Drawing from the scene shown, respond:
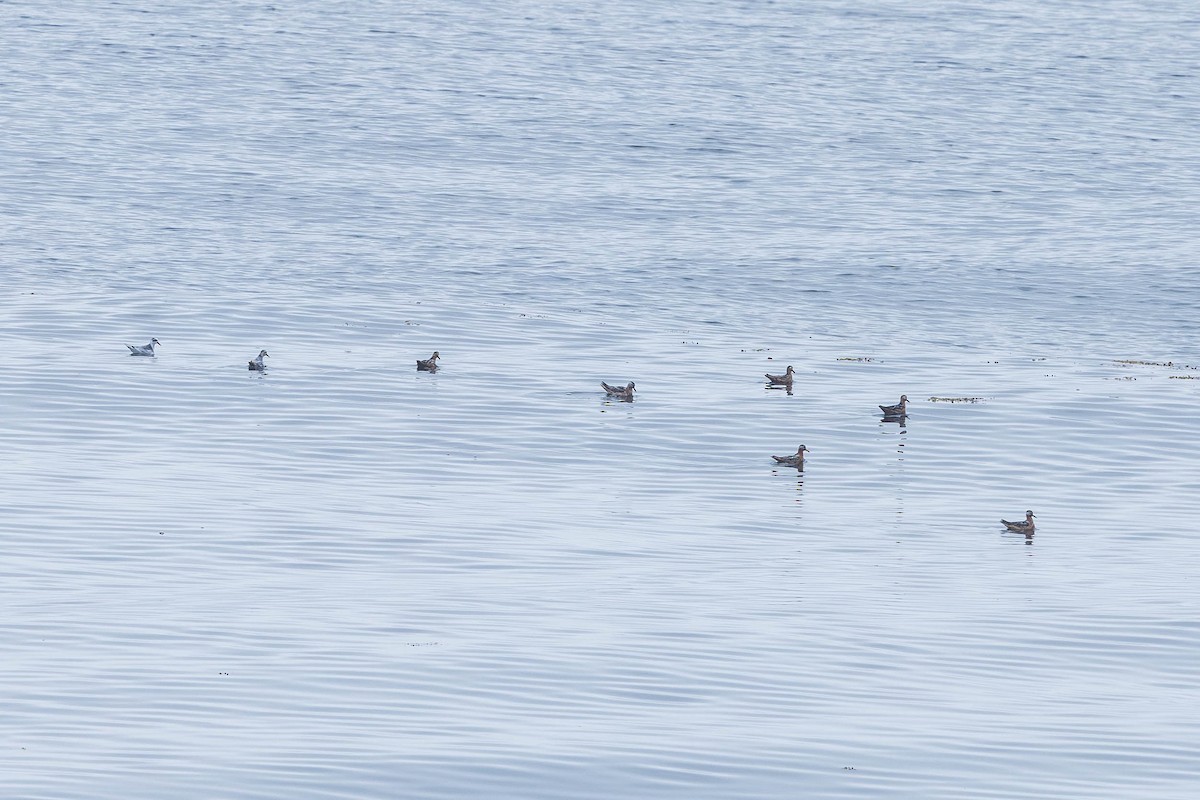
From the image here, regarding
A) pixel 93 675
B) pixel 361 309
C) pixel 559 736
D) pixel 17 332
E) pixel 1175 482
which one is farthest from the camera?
pixel 361 309

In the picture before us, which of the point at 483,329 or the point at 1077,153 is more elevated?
the point at 1077,153

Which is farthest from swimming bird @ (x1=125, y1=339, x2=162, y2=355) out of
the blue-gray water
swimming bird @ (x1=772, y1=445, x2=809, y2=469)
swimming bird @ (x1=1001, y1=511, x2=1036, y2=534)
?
swimming bird @ (x1=1001, y1=511, x2=1036, y2=534)

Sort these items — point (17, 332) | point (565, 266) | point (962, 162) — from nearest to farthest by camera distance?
1. point (17, 332)
2. point (565, 266)
3. point (962, 162)

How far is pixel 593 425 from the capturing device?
1592 inches

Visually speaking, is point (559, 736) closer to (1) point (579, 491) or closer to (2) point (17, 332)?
(1) point (579, 491)

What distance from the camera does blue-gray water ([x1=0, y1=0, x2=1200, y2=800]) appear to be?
851 inches

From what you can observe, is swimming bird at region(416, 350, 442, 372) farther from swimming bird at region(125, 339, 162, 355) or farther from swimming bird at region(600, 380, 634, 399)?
swimming bird at region(125, 339, 162, 355)

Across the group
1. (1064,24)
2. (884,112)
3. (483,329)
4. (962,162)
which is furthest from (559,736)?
(1064,24)

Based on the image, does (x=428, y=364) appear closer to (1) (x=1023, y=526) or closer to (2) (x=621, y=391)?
(2) (x=621, y=391)

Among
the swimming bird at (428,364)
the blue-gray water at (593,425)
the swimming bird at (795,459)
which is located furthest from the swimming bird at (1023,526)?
the swimming bird at (428,364)

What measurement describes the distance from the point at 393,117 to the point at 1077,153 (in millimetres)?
27785

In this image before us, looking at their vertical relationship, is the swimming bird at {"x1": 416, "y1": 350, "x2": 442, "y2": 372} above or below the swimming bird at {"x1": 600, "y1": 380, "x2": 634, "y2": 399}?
above

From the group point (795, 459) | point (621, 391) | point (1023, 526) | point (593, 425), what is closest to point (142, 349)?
point (621, 391)

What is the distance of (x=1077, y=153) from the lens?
79.4m
